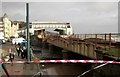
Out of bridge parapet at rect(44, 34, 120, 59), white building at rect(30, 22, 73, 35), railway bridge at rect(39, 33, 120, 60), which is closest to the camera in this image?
railway bridge at rect(39, 33, 120, 60)

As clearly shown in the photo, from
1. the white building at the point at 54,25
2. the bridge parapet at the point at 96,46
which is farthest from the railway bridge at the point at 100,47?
the white building at the point at 54,25

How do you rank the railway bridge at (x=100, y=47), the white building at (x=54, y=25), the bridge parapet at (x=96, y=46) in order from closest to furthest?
the railway bridge at (x=100, y=47) → the bridge parapet at (x=96, y=46) → the white building at (x=54, y=25)

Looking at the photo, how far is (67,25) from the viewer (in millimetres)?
95000

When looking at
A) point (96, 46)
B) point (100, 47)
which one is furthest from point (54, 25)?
point (100, 47)

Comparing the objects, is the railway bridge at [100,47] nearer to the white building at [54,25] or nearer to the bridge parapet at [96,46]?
the bridge parapet at [96,46]

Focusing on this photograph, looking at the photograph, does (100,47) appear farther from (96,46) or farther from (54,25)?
(54,25)

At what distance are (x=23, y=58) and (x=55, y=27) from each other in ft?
218

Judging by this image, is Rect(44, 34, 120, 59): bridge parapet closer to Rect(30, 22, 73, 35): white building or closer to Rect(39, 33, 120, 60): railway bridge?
Rect(39, 33, 120, 60): railway bridge

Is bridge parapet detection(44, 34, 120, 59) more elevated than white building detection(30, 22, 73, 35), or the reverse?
white building detection(30, 22, 73, 35)

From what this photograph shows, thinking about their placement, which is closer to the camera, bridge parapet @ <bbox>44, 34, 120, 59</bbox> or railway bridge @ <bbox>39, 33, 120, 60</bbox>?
railway bridge @ <bbox>39, 33, 120, 60</bbox>

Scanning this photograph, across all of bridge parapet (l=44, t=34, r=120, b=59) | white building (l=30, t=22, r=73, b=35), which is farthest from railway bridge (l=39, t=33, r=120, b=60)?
white building (l=30, t=22, r=73, b=35)

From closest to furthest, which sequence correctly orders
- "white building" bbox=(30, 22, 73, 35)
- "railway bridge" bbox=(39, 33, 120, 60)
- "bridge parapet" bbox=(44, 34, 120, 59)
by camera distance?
"railway bridge" bbox=(39, 33, 120, 60)
"bridge parapet" bbox=(44, 34, 120, 59)
"white building" bbox=(30, 22, 73, 35)

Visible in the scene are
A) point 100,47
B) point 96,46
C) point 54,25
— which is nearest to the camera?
point 100,47

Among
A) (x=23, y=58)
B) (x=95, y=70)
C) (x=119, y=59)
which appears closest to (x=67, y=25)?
(x=23, y=58)
